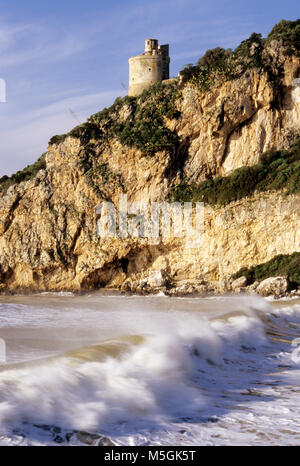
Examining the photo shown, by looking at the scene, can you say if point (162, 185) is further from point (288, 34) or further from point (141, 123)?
point (288, 34)

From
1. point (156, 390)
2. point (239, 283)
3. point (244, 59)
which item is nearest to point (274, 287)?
point (239, 283)

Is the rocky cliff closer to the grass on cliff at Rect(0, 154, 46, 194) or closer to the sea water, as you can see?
the grass on cliff at Rect(0, 154, 46, 194)

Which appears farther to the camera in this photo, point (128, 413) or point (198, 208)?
point (198, 208)

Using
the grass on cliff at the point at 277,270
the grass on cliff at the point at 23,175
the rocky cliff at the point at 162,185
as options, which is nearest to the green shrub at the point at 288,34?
the rocky cliff at the point at 162,185

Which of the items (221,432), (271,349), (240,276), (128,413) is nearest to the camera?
(221,432)

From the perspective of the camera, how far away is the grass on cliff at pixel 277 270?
23.5 meters

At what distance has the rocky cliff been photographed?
27.3m

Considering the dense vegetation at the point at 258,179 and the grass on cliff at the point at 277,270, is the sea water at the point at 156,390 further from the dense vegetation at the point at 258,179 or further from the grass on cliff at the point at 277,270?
the dense vegetation at the point at 258,179

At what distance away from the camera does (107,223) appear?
31.2 metres

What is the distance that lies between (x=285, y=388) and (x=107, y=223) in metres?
25.1
